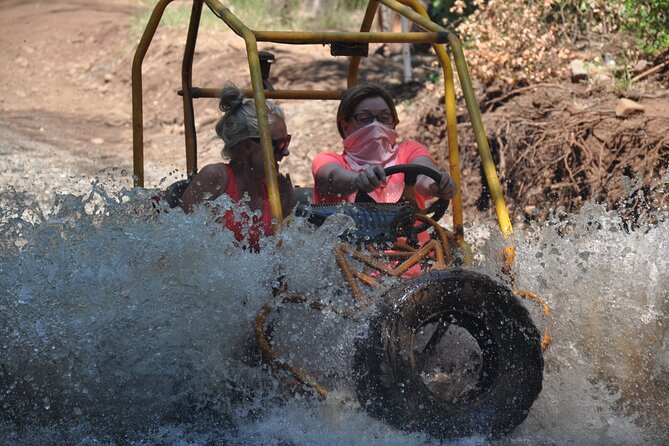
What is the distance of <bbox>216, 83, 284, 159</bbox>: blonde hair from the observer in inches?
166

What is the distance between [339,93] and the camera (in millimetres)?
4844

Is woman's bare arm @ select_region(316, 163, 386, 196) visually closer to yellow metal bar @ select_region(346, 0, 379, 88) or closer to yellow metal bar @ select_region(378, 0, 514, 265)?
yellow metal bar @ select_region(378, 0, 514, 265)

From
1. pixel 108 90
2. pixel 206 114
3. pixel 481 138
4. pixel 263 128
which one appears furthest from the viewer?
pixel 108 90

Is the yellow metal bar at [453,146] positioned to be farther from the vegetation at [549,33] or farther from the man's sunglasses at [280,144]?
the vegetation at [549,33]

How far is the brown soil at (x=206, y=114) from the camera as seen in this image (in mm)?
6184

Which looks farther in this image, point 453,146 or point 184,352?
point 453,146

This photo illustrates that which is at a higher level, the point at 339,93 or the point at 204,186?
the point at 339,93

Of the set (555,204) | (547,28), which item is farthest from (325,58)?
(555,204)

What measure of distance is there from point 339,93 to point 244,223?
1191 millimetres

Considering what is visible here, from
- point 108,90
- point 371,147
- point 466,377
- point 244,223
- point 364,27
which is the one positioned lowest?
point 108,90

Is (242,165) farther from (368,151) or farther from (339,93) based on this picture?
(339,93)

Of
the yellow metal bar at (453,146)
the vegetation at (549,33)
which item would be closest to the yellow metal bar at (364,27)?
the yellow metal bar at (453,146)

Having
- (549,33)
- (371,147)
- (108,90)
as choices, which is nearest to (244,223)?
(371,147)

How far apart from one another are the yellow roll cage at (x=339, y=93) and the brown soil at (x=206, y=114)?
2.26 feet
